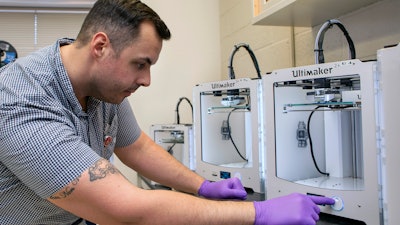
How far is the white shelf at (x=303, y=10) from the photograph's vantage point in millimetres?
1378

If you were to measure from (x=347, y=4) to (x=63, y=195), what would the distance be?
1.23 metres

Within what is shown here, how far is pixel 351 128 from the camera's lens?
1233 millimetres

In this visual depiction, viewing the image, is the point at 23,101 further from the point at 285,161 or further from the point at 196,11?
the point at 196,11

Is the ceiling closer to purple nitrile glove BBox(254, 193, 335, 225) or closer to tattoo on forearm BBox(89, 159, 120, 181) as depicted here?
tattoo on forearm BBox(89, 159, 120, 181)

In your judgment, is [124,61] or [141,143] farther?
[141,143]

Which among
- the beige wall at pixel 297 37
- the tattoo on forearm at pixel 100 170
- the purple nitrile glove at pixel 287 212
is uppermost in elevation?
the beige wall at pixel 297 37

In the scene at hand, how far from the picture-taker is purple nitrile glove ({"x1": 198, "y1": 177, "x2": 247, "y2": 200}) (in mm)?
1156

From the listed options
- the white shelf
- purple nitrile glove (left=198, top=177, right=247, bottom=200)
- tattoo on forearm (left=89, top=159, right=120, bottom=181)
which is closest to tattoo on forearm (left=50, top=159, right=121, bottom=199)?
tattoo on forearm (left=89, top=159, right=120, bottom=181)

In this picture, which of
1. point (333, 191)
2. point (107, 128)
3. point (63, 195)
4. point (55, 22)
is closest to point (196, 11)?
point (55, 22)

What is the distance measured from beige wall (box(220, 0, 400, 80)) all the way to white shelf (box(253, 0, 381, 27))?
0.19ft

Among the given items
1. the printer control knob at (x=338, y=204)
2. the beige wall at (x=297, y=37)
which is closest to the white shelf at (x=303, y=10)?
the beige wall at (x=297, y=37)

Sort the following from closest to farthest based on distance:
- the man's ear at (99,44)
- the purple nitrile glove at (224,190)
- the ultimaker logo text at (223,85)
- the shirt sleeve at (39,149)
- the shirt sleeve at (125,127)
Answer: the shirt sleeve at (39,149)
the man's ear at (99,44)
the purple nitrile glove at (224,190)
the shirt sleeve at (125,127)
the ultimaker logo text at (223,85)

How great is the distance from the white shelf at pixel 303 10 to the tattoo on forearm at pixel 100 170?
3.06 ft

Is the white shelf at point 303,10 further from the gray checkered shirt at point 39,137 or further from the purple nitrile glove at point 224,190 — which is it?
the gray checkered shirt at point 39,137
